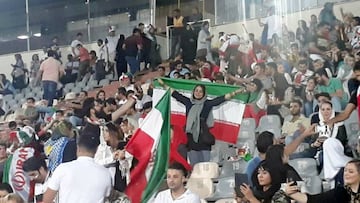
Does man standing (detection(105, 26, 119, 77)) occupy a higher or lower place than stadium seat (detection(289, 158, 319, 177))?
higher

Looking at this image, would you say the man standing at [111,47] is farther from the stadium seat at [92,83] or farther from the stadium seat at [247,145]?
the stadium seat at [247,145]

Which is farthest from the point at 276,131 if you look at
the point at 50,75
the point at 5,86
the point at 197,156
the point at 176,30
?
the point at 5,86

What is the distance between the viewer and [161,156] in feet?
21.3

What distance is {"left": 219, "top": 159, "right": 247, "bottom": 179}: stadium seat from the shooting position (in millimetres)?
7129

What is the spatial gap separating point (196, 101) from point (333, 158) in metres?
1.84

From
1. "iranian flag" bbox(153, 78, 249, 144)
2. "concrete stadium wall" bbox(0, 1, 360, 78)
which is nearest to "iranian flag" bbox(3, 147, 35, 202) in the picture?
"iranian flag" bbox(153, 78, 249, 144)

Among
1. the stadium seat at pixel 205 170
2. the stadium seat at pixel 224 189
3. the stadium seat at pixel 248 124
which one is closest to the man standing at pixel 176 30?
the stadium seat at pixel 248 124

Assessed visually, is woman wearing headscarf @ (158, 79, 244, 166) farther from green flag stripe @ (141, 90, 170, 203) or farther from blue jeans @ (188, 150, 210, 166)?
green flag stripe @ (141, 90, 170, 203)

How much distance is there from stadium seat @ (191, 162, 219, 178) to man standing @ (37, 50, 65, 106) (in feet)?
20.7

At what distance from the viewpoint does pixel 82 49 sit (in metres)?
14.3

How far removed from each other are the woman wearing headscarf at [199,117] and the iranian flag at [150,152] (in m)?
0.66

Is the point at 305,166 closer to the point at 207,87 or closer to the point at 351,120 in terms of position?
the point at 351,120

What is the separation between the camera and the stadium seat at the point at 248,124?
804 cm

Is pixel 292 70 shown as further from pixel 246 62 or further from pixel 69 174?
pixel 69 174
